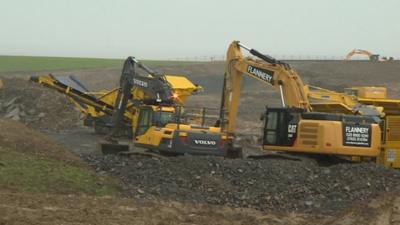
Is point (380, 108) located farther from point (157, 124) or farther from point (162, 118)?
point (157, 124)

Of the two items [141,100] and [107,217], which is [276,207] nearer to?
[107,217]

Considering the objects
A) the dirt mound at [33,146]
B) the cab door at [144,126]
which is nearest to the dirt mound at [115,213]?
the dirt mound at [33,146]

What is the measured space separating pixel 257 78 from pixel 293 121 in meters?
2.29

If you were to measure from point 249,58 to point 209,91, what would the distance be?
2996 cm

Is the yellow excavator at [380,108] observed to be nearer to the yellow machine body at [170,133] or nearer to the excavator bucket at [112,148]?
the yellow machine body at [170,133]

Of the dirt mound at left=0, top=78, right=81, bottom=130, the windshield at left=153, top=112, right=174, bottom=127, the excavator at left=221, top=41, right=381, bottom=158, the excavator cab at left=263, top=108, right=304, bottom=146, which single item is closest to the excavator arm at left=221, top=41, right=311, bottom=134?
the excavator at left=221, top=41, right=381, bottom=158

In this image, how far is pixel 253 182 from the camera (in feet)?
44.2

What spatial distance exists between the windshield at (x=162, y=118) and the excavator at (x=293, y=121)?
1.61 m

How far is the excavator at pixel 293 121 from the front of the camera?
16.4m

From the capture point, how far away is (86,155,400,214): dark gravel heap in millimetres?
12172

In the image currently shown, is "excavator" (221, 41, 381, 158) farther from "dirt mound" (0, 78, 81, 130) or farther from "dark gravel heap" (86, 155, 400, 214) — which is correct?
"dirt mound" (0, 78, 81, 130)

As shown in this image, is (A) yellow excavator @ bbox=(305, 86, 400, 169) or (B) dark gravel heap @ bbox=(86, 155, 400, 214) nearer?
(B) dark gravel heap @ bbox=(86, 155, 400, 214)

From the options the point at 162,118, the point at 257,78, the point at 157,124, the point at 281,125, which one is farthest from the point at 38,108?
the point at 281,125

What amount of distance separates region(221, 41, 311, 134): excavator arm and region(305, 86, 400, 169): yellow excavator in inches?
51.9
